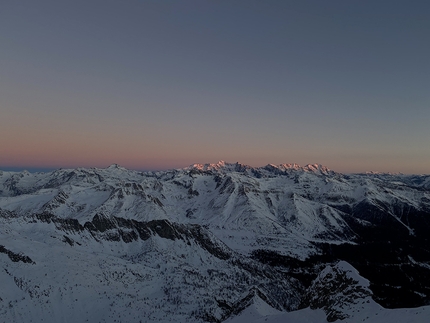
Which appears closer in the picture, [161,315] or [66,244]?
[161,315]

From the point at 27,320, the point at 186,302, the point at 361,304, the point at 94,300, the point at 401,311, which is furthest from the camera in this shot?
the point at 186,302

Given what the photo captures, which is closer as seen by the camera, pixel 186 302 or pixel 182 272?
pixel 186 302

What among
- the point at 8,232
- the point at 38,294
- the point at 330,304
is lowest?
the point at 38,294

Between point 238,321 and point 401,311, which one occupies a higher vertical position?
point 401,311

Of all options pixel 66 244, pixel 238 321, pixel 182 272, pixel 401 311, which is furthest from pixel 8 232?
pixel 401 311

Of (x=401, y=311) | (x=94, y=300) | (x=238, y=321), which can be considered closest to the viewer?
(x=401, y=311)

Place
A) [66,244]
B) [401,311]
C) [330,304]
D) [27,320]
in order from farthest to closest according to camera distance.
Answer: [66,244], [27,320], [330,304], [401,311]

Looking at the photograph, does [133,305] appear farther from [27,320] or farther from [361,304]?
[361,304]

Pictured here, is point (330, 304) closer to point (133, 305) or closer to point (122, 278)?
point (133, 305)

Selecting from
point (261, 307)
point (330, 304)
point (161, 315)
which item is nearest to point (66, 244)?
point (161, 315)
